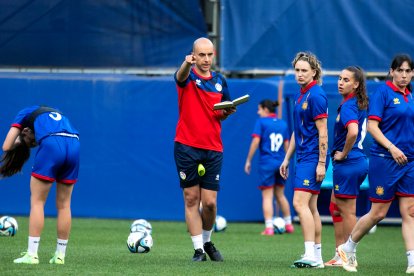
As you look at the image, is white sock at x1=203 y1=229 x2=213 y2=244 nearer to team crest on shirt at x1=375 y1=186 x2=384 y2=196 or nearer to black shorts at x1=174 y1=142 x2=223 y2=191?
black shorts at x1=174 y1=142 x2=223 y2=191

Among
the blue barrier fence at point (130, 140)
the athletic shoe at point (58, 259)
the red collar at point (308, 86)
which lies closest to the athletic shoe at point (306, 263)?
the red collar at point (308, 86)

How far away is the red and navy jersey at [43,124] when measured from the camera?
8250 millimetres

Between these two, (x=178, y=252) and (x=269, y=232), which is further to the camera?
(x=269, y=232)

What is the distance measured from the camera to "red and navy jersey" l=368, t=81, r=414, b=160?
323 inches

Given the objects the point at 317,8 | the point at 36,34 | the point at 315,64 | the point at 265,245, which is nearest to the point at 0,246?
the point at 265,245

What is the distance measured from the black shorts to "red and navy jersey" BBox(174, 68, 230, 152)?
0.20 ft

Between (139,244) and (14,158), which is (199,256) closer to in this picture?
(139,244)

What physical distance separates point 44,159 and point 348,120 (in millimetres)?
2955

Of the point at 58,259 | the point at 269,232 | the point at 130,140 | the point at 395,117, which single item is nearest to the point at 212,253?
the point at 58,259

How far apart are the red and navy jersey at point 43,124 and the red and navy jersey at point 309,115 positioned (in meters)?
2.22

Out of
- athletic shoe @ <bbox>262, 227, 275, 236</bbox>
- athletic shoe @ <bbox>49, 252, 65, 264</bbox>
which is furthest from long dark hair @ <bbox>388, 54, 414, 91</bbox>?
athletic shoe @ <bbox>262, 227, 275, 236</bbox>

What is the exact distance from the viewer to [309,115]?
8641 mm

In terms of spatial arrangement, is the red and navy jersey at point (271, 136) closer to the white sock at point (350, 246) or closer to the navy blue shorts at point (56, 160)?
the white sock at point (350, 246)

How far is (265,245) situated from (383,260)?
2.22m
